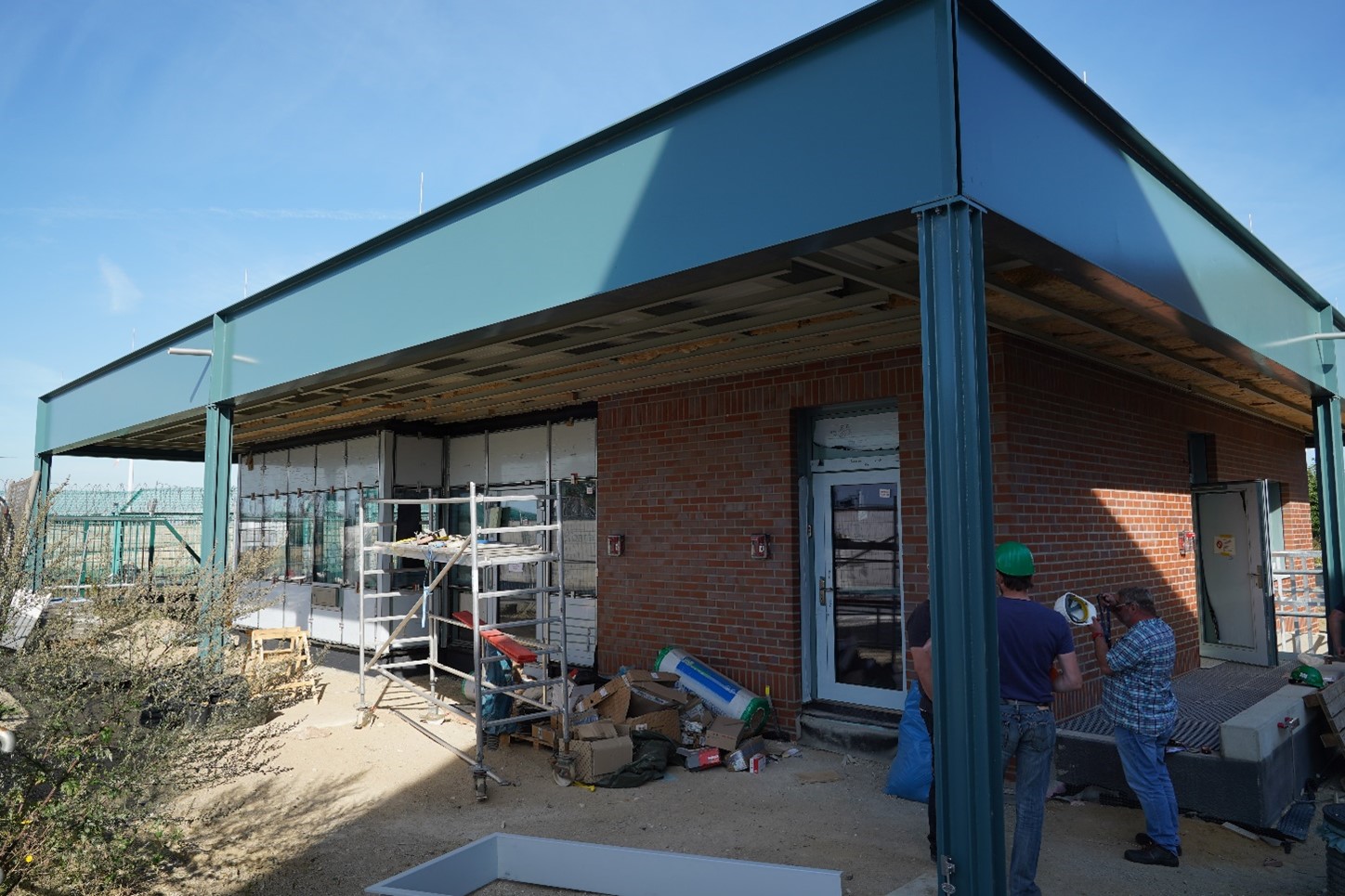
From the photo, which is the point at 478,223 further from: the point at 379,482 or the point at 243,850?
the point at 379,482

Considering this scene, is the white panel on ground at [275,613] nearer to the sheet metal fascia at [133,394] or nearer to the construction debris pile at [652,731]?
the sheet metal fascia at [133,394]

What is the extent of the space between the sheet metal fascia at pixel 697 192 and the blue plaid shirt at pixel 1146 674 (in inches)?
123

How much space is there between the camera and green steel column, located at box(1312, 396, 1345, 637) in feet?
27.9

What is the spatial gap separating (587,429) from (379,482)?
141 inches

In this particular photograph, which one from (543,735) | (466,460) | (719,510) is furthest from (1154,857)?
(466,460)

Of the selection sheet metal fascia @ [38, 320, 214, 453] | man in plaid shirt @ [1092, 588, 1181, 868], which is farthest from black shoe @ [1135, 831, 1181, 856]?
sheet metal fascia @ [38, 320, 214, 453]

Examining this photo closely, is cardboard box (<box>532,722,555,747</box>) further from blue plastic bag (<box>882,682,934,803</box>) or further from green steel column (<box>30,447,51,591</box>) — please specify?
green steel column (<box>30,447,51,591</box>)

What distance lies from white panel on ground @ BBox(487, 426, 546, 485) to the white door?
13.3 feet

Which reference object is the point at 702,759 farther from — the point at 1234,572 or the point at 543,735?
the point at 1234,572

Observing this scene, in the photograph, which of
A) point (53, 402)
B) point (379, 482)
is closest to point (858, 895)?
point (379, 482)

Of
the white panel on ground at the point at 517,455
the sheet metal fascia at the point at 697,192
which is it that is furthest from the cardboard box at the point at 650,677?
the sheet metal fascia at the point at 697,192

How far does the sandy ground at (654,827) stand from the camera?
5.11 meters

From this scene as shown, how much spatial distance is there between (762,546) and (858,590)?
0.96 m

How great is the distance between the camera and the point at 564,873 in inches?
184
